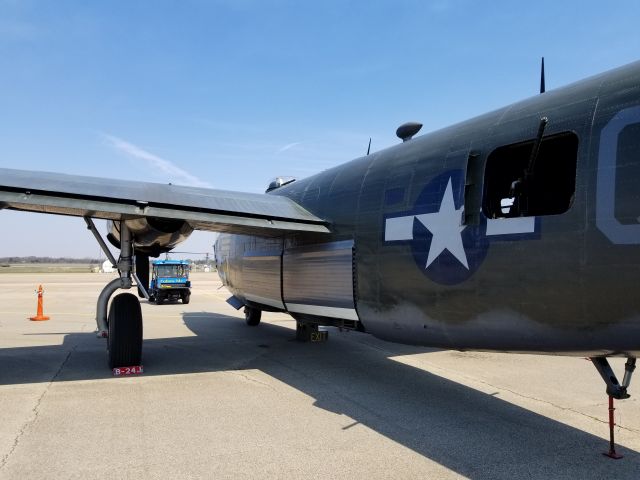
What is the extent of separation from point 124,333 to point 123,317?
0.33 metres

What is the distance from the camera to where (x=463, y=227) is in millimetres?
6309

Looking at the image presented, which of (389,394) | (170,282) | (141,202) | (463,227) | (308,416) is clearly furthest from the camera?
(170,282)

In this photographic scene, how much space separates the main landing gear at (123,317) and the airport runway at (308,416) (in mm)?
510

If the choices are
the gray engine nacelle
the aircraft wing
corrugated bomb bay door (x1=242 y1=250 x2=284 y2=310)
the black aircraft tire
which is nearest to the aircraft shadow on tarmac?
the black aircraft tire

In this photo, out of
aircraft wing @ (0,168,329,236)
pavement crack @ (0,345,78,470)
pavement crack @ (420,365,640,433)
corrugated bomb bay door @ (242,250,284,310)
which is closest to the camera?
pavement crack @ (0,345,78,470)

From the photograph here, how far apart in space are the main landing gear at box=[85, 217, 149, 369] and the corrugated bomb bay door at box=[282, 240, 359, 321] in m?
3.23

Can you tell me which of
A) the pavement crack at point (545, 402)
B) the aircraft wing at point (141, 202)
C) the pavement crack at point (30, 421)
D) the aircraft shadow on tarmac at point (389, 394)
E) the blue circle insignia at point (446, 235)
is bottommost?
the pavement crack at point (545, 402)

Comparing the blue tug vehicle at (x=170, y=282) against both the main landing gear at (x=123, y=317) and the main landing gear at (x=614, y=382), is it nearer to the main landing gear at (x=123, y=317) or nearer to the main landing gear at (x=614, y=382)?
the main landing gear at (x=123, y=317)

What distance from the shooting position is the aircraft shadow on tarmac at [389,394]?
549cm

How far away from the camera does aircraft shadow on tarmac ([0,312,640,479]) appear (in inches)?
216

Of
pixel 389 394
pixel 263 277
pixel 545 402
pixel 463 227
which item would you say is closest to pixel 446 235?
pixel 463 227

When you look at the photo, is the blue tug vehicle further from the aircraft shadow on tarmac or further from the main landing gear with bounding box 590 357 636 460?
the main landing gear with bounding box 590 357 636 460

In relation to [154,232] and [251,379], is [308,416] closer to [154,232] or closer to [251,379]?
[251,379]

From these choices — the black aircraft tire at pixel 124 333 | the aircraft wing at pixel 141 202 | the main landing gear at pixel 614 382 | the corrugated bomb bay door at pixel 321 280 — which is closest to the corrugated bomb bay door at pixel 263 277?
the corrugated bomb bay door at pixel 321 280
